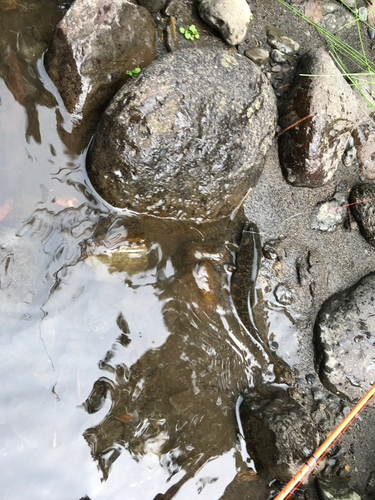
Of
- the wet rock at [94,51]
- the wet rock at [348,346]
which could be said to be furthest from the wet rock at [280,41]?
the wet rock at [348,346]

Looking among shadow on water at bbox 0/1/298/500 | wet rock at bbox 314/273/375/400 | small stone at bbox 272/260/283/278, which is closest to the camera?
shadow on water at bbox 0/1/298/500

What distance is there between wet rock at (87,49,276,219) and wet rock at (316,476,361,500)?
116 inches

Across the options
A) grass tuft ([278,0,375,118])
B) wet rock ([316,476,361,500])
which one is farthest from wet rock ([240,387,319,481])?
grass tuft ([278,0,375,118])

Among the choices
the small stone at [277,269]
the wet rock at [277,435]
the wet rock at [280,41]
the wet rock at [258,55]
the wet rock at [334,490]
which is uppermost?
the wet rock at [280,41]

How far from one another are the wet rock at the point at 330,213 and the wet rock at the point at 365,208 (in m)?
0.12

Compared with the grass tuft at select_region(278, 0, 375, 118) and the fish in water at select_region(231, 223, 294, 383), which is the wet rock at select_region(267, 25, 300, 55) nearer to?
the grass tuft at select_region(278, 0, 375, 118)

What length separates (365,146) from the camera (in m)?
4.09

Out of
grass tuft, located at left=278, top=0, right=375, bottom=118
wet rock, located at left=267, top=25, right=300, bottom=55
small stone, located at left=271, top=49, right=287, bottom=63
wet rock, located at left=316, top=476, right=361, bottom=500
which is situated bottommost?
wet rock, located at left=316, top=476, right=361, bottom=500

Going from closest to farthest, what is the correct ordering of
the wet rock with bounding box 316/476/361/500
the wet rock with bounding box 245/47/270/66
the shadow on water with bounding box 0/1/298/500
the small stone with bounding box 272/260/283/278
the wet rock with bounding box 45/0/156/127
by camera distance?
the shadow on water with bounding box 0/1/298/500, the wet rock with bounding box 45/0/156/127, the wet rock with bounding box 316/476/361/500, the small stone with bounding box 272/260/283/278, the wet rock with bounding box 245/47/270/66

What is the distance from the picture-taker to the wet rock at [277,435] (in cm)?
307

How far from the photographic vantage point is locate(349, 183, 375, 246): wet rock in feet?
13.1

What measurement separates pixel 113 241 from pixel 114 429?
1630mm

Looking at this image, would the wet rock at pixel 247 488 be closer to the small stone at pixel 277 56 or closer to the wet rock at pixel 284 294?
the wet rock at pixel 284 294

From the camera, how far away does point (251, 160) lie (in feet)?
11.6
